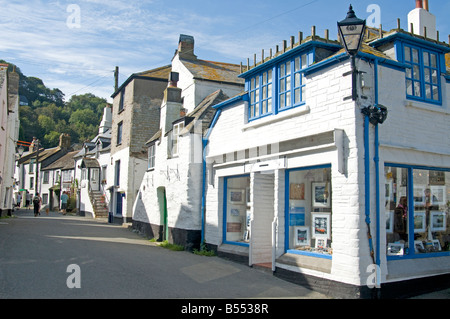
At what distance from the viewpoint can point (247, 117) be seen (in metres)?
11.2

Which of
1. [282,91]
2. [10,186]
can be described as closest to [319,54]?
[282,91]

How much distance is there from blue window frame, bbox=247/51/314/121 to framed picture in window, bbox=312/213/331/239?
8.59 ft

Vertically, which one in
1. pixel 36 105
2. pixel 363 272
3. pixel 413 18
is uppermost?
pixel 36 105

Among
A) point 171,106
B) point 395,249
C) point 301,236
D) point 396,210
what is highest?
point 171,106

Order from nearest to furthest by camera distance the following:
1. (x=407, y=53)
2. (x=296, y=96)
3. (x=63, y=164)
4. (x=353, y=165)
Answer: (x=353, y=165) → (x=407, y=53) → (x=296, y=96) → (x=63, y=164)

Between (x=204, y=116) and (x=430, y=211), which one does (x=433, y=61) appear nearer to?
(x=430, y=211)

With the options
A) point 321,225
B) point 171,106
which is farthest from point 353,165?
point 171,106

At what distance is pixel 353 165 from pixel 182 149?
7.77 m

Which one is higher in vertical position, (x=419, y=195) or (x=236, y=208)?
(x=419, y=195)

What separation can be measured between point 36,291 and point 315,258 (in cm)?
553

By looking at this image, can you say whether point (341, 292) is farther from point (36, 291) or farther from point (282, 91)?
point (36, 291)

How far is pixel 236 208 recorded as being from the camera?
12141 mm

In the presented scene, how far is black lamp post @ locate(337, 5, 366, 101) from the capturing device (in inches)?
286

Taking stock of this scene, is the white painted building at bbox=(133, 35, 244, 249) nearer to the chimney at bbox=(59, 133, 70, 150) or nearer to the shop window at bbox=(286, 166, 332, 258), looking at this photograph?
the shop window at bbox=(286, 166, 332, 258)
